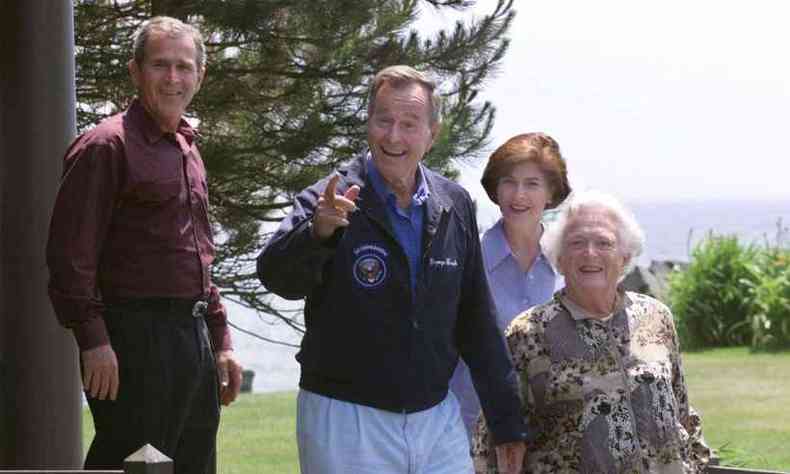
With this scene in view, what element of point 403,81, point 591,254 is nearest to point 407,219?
point 403,81

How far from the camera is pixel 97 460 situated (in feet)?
12.8

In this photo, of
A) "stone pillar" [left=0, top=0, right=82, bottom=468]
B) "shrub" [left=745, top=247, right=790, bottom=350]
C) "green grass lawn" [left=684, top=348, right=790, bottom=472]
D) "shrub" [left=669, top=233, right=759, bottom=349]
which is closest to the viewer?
"stone pillar" [left=0, top=0, right=82, bottom=468]

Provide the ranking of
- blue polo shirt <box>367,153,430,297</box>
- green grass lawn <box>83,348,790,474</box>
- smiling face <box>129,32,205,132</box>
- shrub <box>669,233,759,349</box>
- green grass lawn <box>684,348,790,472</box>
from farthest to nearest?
shrub <box>669,233,759,349</box>, green grass lawn <box>684,348,790,472</box>, green grass lawn <box>83,348,790,474</box>, smiling face <box>129,32,205,132</box>, blue polo shirt <box>367,153,430,297</box>

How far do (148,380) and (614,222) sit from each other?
126 cm

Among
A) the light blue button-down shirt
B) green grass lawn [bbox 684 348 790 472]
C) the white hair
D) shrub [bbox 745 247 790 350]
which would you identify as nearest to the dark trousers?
the light blue button-down shirt

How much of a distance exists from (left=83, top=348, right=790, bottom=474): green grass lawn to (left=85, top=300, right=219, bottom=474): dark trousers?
4770 mm

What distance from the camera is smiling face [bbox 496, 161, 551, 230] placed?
443cm

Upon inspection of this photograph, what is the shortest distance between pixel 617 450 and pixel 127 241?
1.32 metres

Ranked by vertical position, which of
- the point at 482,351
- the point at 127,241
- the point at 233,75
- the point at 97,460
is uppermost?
the point at 233,75

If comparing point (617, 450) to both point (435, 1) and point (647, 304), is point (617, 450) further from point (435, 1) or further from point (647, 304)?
point (435, 1)

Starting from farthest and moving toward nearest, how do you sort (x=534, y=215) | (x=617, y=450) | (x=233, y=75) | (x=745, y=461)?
(x=233, y=75)
(x=745, y=461)
(x=534, y=215)
(x=617, y=450)

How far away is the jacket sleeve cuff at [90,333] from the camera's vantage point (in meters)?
3.71

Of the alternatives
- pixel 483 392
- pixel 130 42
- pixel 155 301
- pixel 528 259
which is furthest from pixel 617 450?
pixel 130 42

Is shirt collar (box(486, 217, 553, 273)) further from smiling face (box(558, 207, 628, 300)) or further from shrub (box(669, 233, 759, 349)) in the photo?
shrub (box(669, 233, 759, 349))
